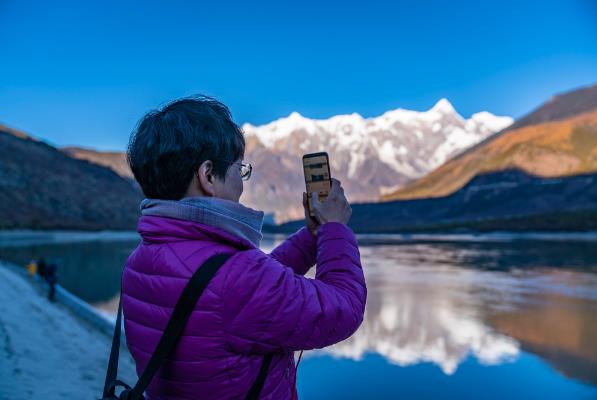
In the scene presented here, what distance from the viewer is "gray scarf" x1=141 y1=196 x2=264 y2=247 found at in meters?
1.59

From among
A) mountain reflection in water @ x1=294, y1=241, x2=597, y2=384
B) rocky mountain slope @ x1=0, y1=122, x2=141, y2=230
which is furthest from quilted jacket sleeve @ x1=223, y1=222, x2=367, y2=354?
rocky mountain slope @ x1=0, y1=122, x2=141, y2=230

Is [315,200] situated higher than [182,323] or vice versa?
[315,200]

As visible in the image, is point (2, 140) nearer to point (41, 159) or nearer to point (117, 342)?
point (41, 159)

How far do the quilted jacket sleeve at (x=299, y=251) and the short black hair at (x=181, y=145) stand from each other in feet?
1.65

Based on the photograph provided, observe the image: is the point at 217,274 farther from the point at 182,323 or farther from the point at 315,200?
the point at 315,200

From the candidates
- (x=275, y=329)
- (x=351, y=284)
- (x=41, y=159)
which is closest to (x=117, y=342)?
(x=275, y=329)

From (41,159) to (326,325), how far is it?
112m

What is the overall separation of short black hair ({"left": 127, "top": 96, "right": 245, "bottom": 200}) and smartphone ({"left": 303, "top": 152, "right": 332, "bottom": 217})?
0.25 m

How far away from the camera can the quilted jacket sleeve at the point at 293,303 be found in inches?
58.3

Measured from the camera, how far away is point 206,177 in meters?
1.72

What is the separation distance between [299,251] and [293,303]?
632 mm

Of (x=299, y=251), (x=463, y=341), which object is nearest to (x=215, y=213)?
(x=299, y=251)

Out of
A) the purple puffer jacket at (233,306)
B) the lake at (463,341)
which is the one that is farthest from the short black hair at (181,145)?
the lake at (463,341)

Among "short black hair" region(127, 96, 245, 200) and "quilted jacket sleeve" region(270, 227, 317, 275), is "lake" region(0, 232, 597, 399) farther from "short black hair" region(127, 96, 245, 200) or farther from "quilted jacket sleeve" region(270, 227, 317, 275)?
"short black hair" region(127, 96, 245, 200)
